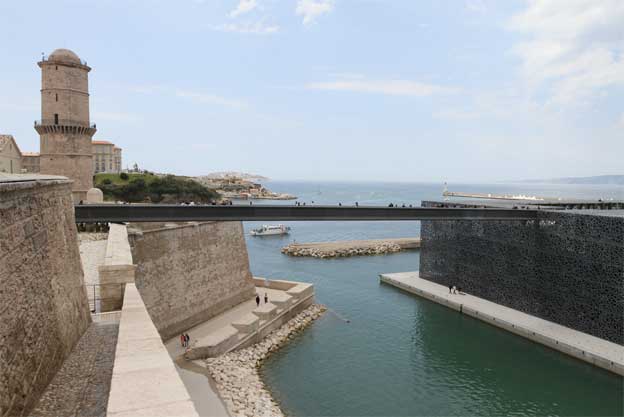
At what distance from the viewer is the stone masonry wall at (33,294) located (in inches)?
245

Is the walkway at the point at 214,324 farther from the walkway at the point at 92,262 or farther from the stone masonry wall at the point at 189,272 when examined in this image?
the walkway at the point at 92,262

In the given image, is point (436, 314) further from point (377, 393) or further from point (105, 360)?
point (105, 360)

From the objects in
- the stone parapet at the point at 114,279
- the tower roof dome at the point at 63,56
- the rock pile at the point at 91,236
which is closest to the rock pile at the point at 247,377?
the stone parapet at the point at 114,279

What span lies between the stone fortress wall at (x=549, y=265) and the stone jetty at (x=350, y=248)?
1721 centimetres

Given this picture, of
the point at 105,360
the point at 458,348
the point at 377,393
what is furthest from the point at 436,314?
the point at 105,360

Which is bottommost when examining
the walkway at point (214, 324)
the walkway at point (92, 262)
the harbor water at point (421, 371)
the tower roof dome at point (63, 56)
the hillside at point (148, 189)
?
the harbor water at point (421, 371)

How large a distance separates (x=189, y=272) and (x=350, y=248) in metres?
28.3

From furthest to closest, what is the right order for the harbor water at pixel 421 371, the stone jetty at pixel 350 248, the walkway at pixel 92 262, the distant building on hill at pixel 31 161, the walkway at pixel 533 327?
A: the distant building on hill at pixel 31 161
the stone jetty at pixel 350 248
the walkway at pixel 533 327
the harbor water at pixel 421 371
the walkway at pixel 92 262

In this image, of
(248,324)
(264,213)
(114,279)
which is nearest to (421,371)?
(248,324)

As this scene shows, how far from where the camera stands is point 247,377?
17281 mm

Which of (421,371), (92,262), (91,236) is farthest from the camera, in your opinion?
(91,236)

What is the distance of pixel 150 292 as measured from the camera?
19469 mm

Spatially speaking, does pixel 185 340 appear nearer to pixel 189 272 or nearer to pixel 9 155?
pixel 189 272

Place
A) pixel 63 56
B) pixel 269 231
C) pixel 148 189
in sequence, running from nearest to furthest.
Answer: pixel 63 56, pixel 148 189, pixel 269 231
